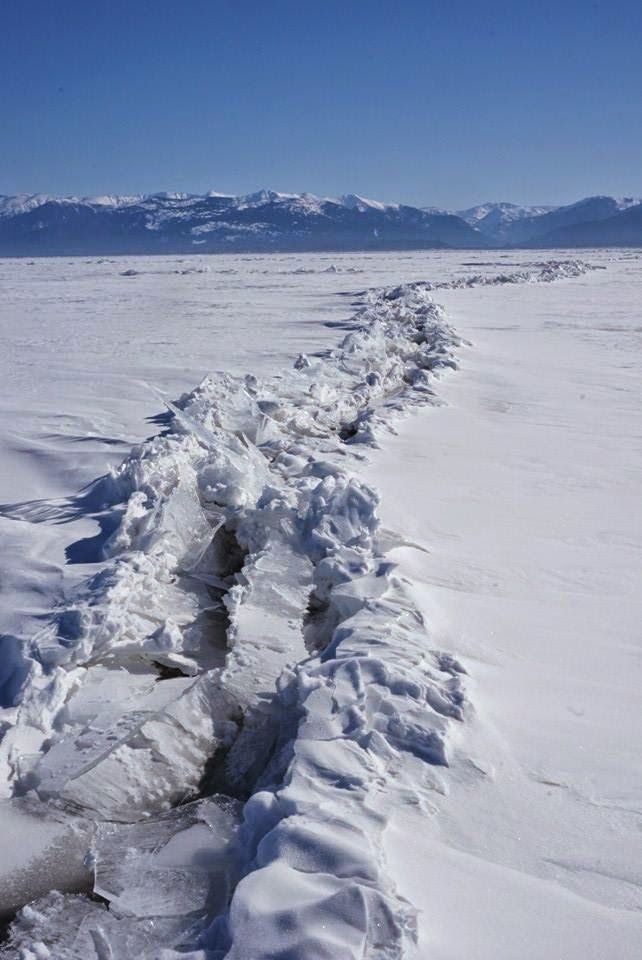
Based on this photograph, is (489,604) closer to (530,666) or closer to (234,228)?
(530,666)

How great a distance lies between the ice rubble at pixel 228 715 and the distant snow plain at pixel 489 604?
42mm

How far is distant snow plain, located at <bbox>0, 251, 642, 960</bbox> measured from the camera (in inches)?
62.2

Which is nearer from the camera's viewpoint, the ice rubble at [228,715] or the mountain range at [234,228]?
the ice rubble at [228,715]

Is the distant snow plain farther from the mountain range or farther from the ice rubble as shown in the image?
the mountain range

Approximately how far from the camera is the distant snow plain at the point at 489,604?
158 cm

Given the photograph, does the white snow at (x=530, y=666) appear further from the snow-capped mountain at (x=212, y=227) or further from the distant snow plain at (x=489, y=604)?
the snow-capped mountain at (x=212, y=227)

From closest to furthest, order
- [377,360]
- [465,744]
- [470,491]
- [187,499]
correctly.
Answer: [465,744] → [187,499] → [470,491] → [377,360]

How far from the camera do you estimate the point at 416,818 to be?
180 cm

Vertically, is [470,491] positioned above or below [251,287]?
below

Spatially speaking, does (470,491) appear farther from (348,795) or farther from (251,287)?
(251,287)

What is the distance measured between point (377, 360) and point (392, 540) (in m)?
4.94

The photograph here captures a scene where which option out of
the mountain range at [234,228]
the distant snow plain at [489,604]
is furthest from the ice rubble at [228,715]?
the mountain range at [234,228]

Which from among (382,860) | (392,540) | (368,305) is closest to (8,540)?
(392,540)

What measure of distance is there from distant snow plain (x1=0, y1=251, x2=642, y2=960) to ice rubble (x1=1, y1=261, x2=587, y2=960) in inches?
1.6
